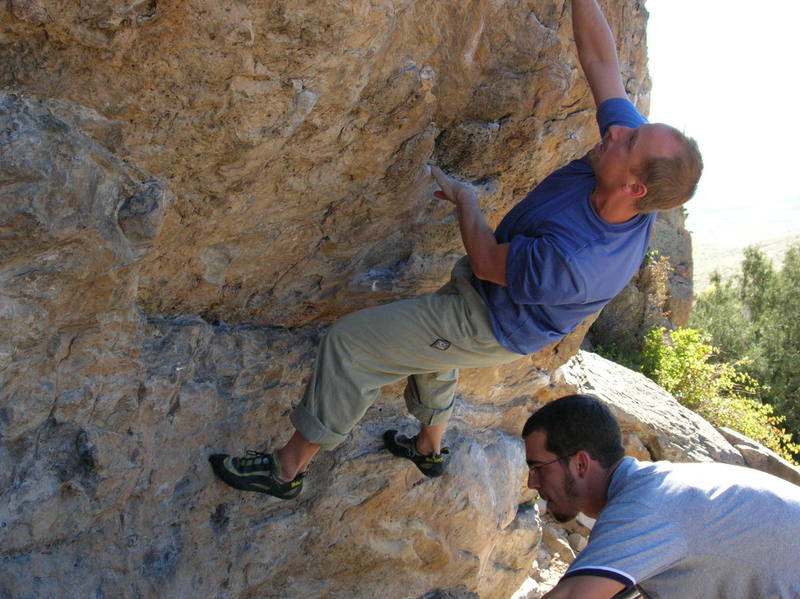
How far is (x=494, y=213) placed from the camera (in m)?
3.73

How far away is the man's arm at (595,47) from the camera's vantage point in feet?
9.59

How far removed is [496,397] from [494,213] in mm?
1315

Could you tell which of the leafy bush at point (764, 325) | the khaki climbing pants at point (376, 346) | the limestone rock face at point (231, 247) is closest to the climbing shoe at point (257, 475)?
the limestone rock face at point (231, 247)

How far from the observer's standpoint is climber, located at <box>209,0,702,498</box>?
249 centimetres

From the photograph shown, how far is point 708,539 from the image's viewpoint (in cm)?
203

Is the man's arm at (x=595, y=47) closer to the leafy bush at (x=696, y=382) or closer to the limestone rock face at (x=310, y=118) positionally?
the limestone rock face at (x=310, y=118)

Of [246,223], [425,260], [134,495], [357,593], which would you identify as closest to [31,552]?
[134,495]

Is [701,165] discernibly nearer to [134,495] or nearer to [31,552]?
[134,495]

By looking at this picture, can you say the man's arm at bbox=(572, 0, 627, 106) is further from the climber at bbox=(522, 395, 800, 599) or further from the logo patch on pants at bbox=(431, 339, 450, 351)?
the climber at bbox=(522, 395, 800, 599)

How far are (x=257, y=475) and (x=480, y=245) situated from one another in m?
1.30

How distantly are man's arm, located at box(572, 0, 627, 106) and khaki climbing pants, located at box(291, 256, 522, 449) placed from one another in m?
0.94

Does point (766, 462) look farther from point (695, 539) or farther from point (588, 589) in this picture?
point (588, 589)

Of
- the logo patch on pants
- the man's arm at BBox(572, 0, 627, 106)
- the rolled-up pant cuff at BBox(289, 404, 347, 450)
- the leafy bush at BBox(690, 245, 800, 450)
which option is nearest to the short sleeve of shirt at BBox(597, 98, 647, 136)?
the man's arm at BBox(572, 0, 627, 106)

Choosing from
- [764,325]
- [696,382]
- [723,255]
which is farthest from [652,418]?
[723,255]
